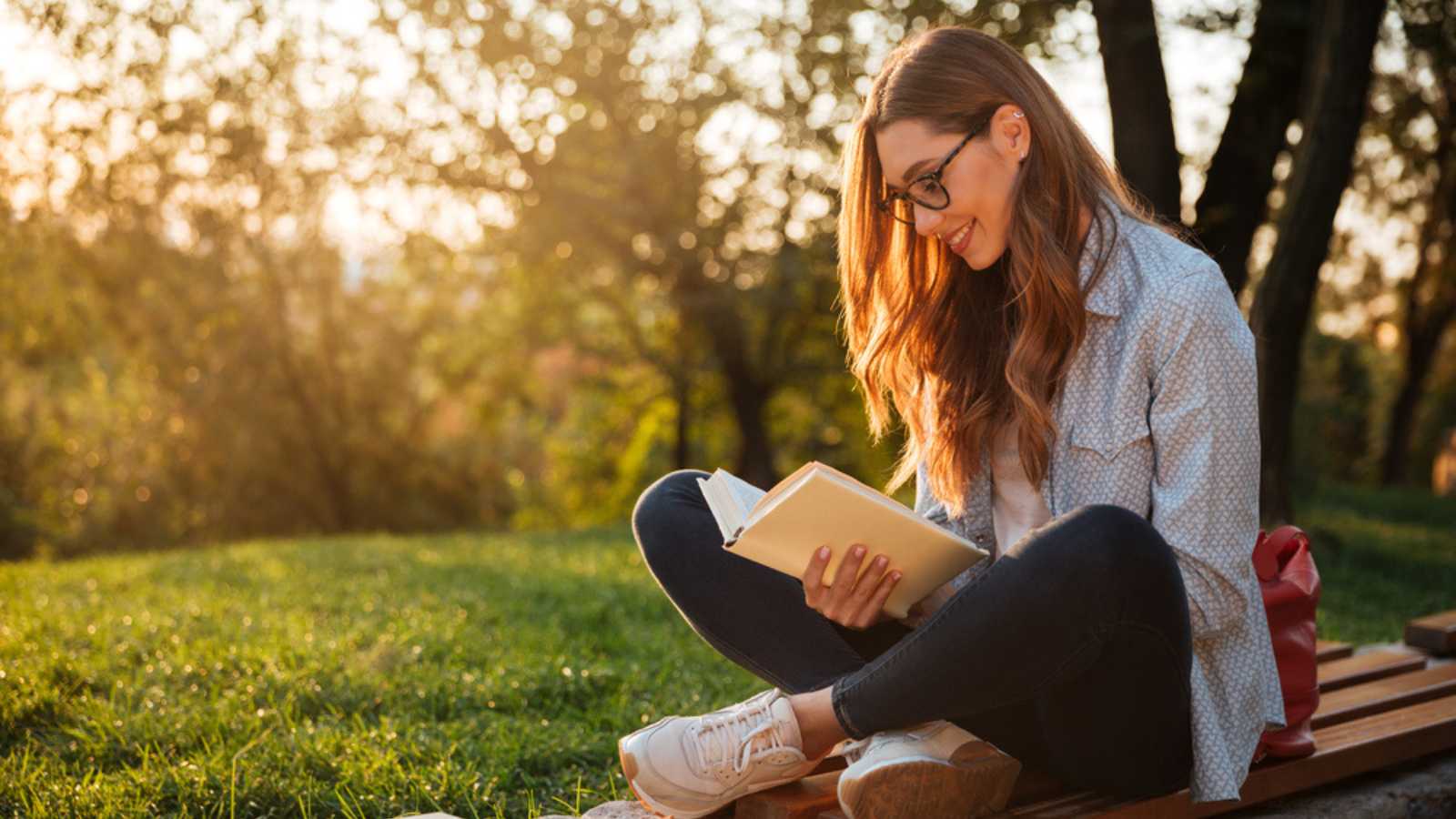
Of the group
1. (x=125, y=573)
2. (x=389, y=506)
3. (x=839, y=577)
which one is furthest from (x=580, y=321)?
(x=839, y=577)

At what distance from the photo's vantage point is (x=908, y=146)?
7.38 ft

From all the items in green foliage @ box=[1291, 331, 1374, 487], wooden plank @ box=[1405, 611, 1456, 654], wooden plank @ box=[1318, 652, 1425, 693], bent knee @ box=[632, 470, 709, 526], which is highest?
bent knee @ box=[632, 470, 709, 526]

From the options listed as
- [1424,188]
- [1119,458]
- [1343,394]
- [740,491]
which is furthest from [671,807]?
[1343,394]

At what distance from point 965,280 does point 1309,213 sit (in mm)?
3447

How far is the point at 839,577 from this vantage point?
212cm

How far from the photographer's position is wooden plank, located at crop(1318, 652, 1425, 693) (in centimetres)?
287

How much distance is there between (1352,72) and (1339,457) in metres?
12.1

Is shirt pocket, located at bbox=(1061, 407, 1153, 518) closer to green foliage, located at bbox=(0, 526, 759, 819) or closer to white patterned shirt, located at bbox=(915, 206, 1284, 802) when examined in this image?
white patterned shirt, located at bbox=(915, 206, 1284, 802)

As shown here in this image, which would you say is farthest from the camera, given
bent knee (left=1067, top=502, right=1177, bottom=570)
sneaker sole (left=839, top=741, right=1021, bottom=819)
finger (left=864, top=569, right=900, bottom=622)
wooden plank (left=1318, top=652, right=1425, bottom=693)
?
wooden plank (left=1318, top=652, right=1425, bottom=693)

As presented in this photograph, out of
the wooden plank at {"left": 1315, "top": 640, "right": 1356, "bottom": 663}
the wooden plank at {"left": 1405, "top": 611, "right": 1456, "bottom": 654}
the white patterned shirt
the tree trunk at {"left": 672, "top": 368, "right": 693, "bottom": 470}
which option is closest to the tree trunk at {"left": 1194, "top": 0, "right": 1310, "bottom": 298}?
the wooden plank at {"left": 1405, "top": 611, "right": 1456, "bottom": 654}

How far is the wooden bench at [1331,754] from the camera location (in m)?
2.06

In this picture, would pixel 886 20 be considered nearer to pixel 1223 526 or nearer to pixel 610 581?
pixel 610 581

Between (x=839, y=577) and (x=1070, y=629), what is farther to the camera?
(x=839, y=577)

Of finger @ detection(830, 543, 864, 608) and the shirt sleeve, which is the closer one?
the shirt sleeve
